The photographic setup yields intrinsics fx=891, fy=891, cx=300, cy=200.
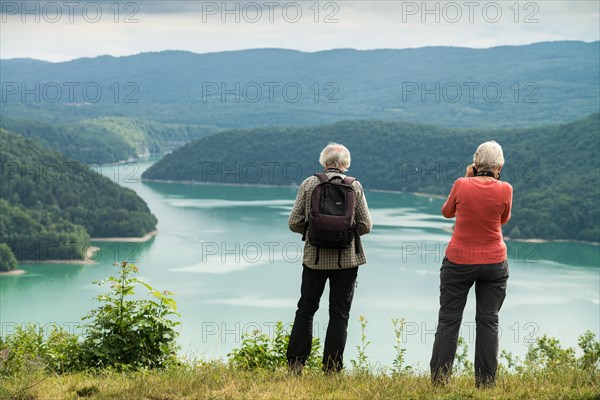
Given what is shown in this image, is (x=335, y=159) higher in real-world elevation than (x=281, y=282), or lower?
higher

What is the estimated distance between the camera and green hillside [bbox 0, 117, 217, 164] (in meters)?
107

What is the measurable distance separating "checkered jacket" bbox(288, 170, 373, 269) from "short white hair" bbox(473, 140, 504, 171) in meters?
0.62

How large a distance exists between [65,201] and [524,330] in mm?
42157

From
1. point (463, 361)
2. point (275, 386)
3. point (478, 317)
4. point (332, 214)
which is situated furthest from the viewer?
point (463, 361)

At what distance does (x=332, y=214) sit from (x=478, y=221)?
2.44ft

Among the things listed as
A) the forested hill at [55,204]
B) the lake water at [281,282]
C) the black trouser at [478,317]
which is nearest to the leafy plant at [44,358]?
the black trouser at [478,317]

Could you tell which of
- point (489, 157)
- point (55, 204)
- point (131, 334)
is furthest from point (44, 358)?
point (55, 204)

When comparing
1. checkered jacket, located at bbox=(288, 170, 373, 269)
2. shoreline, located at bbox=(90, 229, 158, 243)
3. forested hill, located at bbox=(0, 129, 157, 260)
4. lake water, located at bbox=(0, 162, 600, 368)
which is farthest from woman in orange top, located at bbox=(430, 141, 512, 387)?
shoreline, located at bbox=(90, 229, 158, 243)

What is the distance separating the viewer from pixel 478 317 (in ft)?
14.6

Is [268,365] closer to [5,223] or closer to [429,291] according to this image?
[429,291]

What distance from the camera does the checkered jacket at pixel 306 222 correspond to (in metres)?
4.60

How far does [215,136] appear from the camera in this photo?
10738 cm

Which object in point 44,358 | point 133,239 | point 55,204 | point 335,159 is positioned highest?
point 335,159

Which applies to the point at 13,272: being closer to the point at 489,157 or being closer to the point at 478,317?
the point at 478,317
